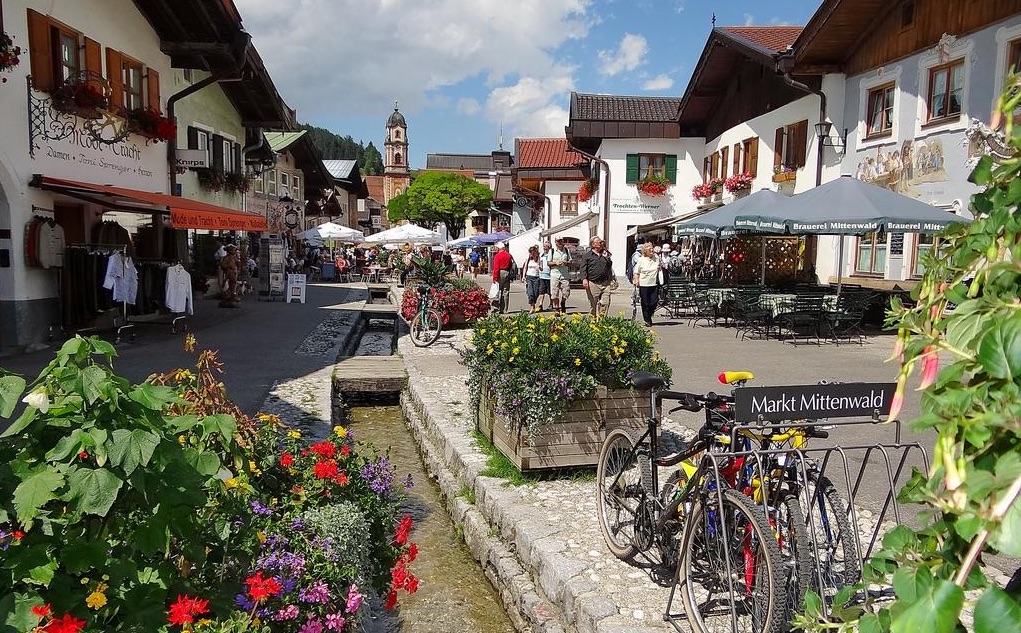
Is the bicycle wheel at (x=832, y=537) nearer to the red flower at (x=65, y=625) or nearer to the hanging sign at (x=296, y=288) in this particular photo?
the red flower at (x=65, y=625)

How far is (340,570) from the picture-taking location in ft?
10.3

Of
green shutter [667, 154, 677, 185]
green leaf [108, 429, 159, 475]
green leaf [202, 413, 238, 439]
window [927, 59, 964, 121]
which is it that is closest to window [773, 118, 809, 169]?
window [927, 59, 964, 121]

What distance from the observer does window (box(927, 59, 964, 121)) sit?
525 inches

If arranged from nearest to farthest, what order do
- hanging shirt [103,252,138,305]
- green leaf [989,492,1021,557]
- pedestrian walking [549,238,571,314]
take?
green leaf [989,492,1021,557]
hanging shirt [103,252,138,305]
pedestrian walking [549,238,571,314]

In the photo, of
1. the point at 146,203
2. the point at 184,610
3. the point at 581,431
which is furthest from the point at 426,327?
the point at 184,610

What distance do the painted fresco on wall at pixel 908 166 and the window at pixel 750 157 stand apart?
5647mm

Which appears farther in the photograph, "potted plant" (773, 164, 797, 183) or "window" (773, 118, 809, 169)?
"potted plant" (773, 164, 797, 183)

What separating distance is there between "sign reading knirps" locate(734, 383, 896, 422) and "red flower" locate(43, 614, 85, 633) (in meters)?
2.32

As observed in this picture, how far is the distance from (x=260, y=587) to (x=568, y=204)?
124 ft

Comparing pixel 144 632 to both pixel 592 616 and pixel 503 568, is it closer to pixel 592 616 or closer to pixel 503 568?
pixel 592 616

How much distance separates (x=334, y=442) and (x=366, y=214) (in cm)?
7988

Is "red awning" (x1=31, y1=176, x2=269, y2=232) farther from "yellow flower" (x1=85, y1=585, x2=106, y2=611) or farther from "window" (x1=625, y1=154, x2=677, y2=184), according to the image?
"window" (x1=625, y1=154, x2=677, y2=184)

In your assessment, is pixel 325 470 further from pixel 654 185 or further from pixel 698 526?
pixel 654 185

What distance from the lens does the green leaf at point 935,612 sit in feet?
3.06
